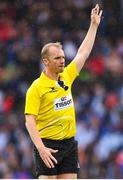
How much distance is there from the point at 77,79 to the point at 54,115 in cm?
562

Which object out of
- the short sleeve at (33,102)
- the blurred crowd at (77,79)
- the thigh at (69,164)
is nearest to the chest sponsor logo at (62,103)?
the short sleeve at (33,102)

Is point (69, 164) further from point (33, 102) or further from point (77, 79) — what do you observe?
point (77, 79)

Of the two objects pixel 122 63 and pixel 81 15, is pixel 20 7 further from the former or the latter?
pixel 122 63

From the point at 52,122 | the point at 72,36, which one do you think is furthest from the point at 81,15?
the point at 52,122

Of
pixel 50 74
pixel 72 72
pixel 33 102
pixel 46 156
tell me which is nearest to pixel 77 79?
pixel 72 72

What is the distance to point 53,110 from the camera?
706 cm

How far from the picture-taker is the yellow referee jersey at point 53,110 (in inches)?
277

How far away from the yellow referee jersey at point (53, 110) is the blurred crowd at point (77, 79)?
440cm

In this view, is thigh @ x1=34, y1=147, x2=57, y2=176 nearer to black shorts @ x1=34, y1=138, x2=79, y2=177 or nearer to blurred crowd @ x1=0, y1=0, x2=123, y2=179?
black shorts @ x1=34, y1=138, x2=79, y2=177

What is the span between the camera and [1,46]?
13695 mm

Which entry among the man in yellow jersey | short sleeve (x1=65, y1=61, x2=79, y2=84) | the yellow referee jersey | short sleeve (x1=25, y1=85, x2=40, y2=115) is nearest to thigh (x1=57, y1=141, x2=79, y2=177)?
the man in yellow jersey

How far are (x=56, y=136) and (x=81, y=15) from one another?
730 cm

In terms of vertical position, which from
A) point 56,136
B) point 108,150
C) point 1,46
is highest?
point 1,46

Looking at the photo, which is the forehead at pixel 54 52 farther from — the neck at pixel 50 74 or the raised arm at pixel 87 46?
the raised arm at pixel 87 46
